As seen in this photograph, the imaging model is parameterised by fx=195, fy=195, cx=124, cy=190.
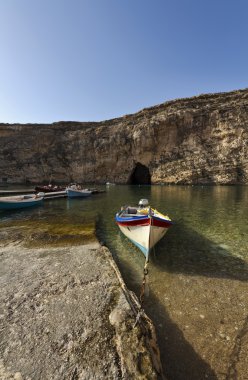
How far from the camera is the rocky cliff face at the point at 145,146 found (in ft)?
155

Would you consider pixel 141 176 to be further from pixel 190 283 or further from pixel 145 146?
pixel 190 283

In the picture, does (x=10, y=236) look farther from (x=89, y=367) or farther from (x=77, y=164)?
(x=77, y=164)

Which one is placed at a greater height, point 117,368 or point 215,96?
point 215,96

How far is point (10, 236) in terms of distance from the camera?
10.2 m

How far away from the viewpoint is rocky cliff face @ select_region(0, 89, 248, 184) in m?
47.1

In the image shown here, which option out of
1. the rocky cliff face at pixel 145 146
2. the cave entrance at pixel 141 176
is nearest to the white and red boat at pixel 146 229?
the rocky cliff face at pixel 145 146

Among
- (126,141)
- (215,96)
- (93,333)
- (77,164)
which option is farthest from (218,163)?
(93,333)

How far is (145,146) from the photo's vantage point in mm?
57062

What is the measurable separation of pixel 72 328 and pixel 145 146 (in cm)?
5593

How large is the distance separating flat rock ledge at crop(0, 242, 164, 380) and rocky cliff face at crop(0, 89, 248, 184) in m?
49.4

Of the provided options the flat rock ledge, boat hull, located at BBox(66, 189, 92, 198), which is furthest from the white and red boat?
boat hull, located at BBox(66, 189, 92, 198)

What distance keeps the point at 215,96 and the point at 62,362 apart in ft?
199

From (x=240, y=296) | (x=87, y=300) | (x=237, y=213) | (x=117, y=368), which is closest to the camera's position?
(x=117, y=368)

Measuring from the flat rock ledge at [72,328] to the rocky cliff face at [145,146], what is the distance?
49.4m
